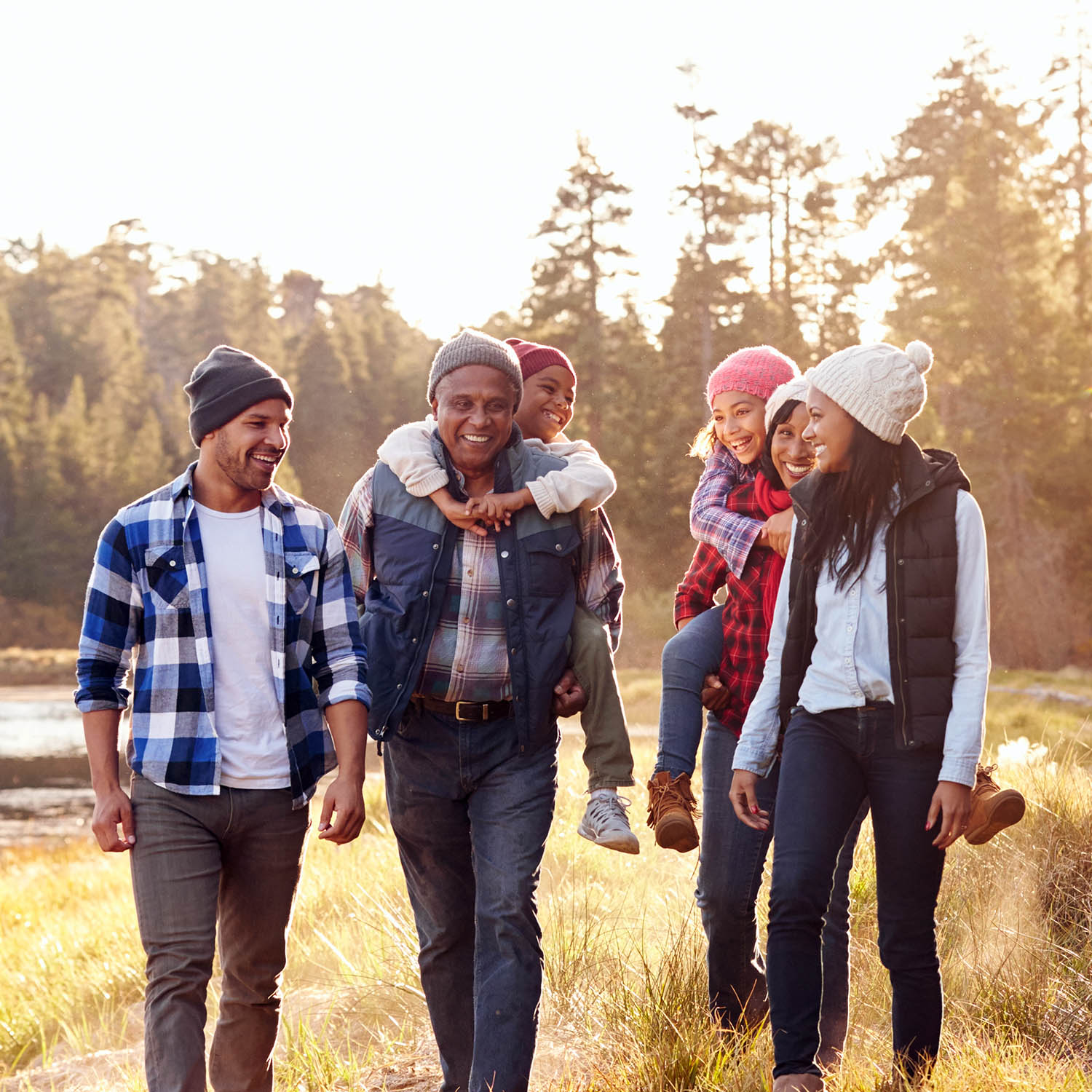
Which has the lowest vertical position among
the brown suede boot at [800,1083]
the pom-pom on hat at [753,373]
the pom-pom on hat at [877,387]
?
the brown suede boot at [800,1083]

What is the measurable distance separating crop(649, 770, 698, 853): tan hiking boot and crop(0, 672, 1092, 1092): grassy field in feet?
1.75

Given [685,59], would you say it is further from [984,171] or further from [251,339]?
[251,339]

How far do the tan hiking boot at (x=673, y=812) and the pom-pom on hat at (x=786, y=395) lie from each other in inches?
45.7

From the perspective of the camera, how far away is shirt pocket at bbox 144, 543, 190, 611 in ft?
11.2

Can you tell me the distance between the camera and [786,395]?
157 inches

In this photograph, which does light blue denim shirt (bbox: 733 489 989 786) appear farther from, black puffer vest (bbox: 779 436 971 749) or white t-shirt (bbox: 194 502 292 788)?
white t-shirt (bbox: 194 502 292 788)

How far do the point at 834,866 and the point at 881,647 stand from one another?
1.92 ft

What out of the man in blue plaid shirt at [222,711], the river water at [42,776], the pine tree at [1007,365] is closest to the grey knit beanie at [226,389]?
the man in blue plaid shirt at [222,711]

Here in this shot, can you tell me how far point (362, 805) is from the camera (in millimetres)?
3639

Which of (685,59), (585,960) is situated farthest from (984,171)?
(585,960)

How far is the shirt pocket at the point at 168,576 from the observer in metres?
3.40

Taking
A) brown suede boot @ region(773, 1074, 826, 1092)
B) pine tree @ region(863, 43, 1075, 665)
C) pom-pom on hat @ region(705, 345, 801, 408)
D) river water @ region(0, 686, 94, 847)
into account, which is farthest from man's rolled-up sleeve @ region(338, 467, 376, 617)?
pine tree @ region(863, 43, 1075, 665)

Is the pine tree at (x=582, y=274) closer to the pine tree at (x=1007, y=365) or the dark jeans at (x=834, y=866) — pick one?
the pine tree at (x=1007, y=365)

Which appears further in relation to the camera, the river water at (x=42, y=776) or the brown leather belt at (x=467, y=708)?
the river water at (x=42, y=776)
